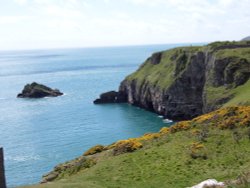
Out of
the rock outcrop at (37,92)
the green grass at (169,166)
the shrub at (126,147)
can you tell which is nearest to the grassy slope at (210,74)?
the green grass at (169,166)

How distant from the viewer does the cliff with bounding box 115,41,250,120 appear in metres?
108

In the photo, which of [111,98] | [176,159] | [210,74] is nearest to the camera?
[176,159]

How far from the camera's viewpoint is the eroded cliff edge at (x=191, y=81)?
108 metres

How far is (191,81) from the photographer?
423ft

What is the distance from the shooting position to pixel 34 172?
77438 millimetres

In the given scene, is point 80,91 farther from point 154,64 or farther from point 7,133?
point 7,133

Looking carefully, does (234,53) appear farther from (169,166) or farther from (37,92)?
(37,92)

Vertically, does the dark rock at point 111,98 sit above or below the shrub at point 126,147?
below

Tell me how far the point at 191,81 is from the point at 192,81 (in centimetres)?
55

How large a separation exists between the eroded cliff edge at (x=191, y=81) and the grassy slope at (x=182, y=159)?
31444 mm

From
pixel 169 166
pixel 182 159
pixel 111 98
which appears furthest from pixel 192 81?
pixel 169 166

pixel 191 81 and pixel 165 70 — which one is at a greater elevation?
pixel 165 70

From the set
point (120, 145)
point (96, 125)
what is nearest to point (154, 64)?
point (96, 125)

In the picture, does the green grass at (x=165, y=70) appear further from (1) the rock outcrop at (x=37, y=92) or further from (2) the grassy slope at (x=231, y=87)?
(1) the rock outcrop at (x=37, y=92)
